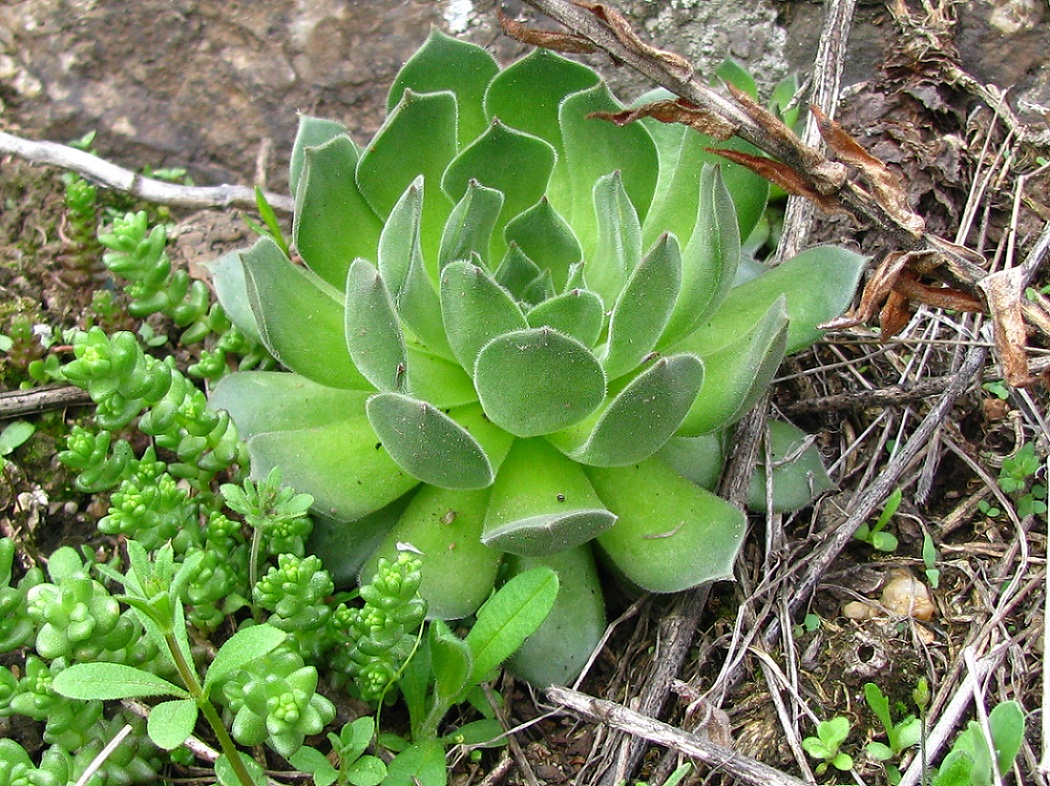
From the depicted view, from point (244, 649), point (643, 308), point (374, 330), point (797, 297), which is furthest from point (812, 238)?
point (244, 649)

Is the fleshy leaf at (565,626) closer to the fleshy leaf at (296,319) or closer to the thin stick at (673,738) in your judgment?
the thin stick at (673,738)

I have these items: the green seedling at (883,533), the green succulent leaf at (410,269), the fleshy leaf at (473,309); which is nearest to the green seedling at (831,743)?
the green seedling at (883,533)

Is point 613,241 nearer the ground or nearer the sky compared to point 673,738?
nearer the sky

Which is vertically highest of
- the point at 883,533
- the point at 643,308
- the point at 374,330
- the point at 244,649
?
the point at 643,308

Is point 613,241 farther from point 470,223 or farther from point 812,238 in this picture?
point 812,238

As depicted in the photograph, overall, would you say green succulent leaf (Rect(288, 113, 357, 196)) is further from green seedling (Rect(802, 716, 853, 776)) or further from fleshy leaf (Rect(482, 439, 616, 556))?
green seedling (Rect(802, 716, 853, 776))

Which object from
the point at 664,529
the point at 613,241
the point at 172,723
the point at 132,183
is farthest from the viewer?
the point at 132,183

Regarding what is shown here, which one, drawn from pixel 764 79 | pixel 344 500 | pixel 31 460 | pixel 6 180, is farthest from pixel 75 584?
pixel 764 79

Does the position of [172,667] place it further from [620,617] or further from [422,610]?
[620,617]
